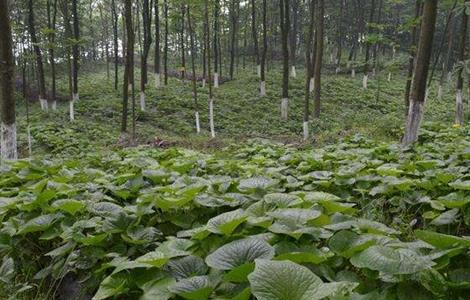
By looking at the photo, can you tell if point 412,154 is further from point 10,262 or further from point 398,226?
point 10,262

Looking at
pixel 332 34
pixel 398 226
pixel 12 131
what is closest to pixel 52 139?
pixel 12 131

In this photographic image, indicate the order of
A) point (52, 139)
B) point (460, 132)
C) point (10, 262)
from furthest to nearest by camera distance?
point (52, 139) → point (460, 132) → point (10, 262)

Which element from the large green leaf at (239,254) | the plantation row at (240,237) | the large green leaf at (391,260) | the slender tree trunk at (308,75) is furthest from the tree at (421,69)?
the large green leaf at (239,254)

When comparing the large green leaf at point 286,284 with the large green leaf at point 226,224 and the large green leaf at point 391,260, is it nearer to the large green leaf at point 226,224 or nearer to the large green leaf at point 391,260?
the large green leaf at point 391,260

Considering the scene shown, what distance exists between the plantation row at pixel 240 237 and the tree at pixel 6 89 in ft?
13.2

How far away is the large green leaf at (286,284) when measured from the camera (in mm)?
1573

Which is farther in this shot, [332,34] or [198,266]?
[332,34]

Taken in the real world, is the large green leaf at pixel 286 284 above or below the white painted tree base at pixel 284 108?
above

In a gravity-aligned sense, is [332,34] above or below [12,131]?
above

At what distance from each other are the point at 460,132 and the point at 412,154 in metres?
5.19

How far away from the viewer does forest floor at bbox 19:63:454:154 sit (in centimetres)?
1513

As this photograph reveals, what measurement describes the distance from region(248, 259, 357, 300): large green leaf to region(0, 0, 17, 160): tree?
8360 mm

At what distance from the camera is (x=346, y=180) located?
4340 mm

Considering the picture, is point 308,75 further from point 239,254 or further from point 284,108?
point 239,254
